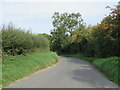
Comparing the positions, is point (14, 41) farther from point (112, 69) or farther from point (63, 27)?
point (63, 27)

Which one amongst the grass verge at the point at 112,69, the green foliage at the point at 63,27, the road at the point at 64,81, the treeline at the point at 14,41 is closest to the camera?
the road at the point at 64,81

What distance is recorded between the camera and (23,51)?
56.1ft

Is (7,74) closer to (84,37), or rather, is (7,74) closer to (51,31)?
(84,37)

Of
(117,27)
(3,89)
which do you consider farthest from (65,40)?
(3,89)

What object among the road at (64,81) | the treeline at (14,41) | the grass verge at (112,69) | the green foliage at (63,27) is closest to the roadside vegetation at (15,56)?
the treeline at (14,41)

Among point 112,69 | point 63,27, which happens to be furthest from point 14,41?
point 63,27

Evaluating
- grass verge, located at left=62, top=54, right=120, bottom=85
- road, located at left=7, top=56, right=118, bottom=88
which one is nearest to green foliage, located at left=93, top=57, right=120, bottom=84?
grass verge, located at left=62, top=54, right=120, bottom=85

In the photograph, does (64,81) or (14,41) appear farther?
(14,41)

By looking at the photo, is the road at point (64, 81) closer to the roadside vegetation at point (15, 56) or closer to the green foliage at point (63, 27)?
the roadside vegetation at point (15, 56)

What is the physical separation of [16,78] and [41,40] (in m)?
14.1

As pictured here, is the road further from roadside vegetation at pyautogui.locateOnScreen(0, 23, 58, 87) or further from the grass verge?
roadside vegetation at pyautogui.locateOnScreen(0, 23, 58, 87)

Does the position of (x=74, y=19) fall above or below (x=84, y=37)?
above

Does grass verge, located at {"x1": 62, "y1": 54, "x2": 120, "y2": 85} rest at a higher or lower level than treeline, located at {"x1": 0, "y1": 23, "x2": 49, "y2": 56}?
lower

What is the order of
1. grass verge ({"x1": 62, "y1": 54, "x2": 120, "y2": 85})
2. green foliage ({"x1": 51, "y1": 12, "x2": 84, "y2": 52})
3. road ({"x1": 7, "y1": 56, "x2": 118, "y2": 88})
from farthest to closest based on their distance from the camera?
green foliage ({"x1": 51, "y1": 12, "x2": 84, "y2": 52})
grass verge ({"x1": 62, "y1": 54, "x2": 120, "y2": 85})
road ({"x1": 7, "y1": 56, "x2": 118, "y2": 88})
